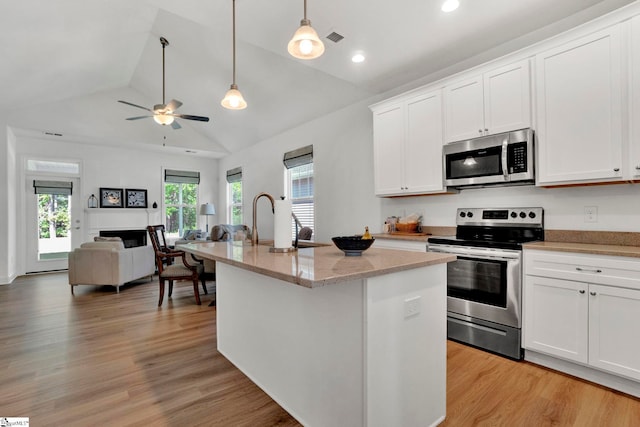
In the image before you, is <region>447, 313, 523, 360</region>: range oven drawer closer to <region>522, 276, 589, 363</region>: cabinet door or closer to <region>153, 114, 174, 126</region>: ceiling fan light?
<region>522, 276, 589, 363</region>: cabinet door

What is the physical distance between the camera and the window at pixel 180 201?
804 centimetres

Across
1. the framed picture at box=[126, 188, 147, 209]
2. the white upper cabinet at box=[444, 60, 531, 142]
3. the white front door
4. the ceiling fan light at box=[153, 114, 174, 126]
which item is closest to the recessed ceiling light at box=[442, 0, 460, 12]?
the white upper cabinet at box=[444, 60, 531, 142]

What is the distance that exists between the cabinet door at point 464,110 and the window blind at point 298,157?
2632 millimetres

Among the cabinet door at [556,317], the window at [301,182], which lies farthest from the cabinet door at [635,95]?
the window at [301,182]

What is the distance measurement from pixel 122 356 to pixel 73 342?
70 cm

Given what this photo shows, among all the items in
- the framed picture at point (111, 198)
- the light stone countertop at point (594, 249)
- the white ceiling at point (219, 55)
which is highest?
the white ceiling at point (219, 55)

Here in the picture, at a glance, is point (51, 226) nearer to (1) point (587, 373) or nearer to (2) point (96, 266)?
(2) point (96, 266)

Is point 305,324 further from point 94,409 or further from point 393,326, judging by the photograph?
point 94,409

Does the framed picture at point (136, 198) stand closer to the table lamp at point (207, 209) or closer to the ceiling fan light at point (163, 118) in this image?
the table lamp at point (207, 209)

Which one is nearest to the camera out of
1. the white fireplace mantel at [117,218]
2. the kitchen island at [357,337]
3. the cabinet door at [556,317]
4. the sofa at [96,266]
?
the kitchen island at [357,337]

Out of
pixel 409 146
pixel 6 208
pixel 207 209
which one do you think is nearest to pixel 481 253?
pixel 409 146

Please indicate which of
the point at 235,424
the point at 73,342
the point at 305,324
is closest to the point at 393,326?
the point at 305,324

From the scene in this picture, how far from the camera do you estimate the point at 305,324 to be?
5.60 feet

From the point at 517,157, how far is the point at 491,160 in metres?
0.22
